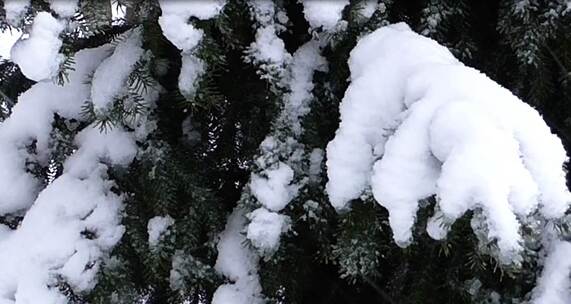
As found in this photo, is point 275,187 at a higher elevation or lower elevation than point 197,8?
lower

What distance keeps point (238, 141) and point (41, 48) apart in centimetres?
57

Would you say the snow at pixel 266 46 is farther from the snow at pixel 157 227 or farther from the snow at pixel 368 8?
the snow at pixel 157 227

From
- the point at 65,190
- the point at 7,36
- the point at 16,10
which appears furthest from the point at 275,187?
the point at 7,36

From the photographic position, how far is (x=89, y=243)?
1263 mm

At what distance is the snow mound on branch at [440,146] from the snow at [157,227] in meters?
0.42

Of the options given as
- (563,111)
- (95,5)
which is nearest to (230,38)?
(95,5)

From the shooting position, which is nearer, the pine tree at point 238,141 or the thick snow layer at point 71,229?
the pine tree at point 238,141

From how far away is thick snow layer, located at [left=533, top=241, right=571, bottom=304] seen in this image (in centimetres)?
114

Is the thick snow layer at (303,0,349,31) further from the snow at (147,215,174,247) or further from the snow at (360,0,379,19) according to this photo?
the snow at (147,215,174,247)

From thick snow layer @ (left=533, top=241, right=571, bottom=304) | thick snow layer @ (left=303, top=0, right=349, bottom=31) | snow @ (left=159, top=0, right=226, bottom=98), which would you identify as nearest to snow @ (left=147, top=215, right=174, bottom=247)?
snow @ (left=159, top=0, right=226, bottom=98)

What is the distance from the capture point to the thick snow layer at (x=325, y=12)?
1.13 metres

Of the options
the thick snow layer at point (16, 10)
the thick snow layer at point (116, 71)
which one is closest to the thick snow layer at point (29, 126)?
the thick snow layer at point (116, 71)

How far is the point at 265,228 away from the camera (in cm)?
118

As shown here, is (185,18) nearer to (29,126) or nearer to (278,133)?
(278,133)
